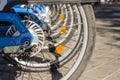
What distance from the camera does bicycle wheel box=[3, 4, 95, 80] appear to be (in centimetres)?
370

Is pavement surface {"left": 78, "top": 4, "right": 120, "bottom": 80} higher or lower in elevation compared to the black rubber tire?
lower

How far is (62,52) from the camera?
4.79 meters

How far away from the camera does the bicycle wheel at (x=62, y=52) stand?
3.70 m

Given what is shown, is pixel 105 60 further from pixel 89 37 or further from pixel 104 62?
pixel 89 37

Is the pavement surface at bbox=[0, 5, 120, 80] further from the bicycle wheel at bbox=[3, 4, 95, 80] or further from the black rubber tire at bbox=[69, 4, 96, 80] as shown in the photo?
the black rubber tire at bbox=[69, 4, 96, 80]

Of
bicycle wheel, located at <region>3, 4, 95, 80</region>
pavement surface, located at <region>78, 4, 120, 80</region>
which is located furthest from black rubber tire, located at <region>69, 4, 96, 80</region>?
pavement surface, located at <region>78, 4, 120, 80</region>

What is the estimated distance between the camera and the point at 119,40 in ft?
26.1

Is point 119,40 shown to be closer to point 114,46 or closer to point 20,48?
point 114,46

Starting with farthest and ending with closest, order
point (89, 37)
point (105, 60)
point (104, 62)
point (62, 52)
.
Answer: point (105, 60) → point (104, 62) → point (62, 52) → point (89, 37)

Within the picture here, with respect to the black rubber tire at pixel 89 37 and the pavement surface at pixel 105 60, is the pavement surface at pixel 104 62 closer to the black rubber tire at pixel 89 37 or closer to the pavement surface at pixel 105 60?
the pavement surface at pixel 105 60

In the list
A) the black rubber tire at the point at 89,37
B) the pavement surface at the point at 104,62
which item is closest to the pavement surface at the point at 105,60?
the pavement surface at the point at 104,62

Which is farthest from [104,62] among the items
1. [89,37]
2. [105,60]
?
[89,37]

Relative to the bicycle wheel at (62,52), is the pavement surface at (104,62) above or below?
below

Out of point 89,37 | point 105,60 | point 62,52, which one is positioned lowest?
point 105,60
